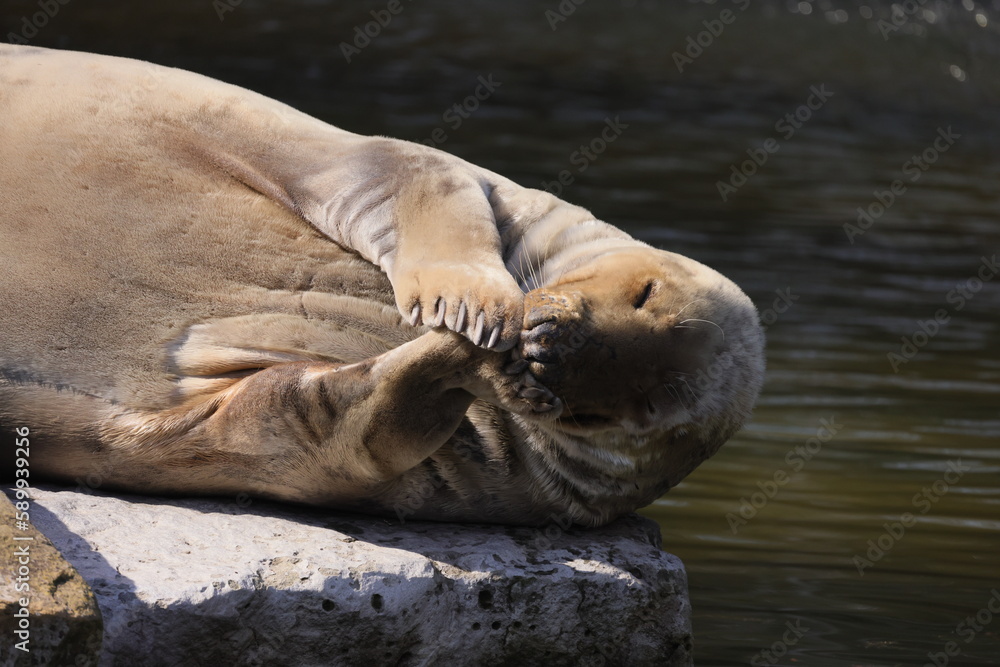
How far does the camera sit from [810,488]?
5.40 meters

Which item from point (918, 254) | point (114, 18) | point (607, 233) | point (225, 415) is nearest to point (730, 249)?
point (918, 254)

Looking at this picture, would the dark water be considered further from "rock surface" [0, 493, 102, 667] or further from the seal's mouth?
"rock surface" [0, 493, 102, 667]

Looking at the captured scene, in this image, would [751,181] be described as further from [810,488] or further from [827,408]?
[810,488]

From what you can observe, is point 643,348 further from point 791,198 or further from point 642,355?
point 791,198

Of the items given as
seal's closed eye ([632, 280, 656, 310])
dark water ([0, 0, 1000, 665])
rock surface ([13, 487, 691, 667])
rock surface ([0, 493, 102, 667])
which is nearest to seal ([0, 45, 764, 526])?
seal's closed eye ([632, 280, 656, 310])

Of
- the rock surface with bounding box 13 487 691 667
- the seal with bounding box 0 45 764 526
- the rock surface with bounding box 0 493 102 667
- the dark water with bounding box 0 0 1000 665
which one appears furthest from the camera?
the dark water with bounding box 0 0 1000 665

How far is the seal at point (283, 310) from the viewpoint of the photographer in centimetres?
323

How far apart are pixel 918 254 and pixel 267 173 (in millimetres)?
6553

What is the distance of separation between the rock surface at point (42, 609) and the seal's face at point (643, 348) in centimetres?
101

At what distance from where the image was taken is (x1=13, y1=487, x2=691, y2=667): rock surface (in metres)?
2.95

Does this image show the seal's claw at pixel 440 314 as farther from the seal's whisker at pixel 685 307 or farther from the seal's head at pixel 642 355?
the seal's whisker at pixel 685 307

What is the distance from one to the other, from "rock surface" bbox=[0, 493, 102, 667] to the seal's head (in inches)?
39.6

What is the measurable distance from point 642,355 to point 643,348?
0.05 feet

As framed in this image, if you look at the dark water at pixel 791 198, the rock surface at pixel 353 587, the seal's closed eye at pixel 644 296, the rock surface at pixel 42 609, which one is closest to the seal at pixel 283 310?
the seal's closed eye at pixel 644 296
